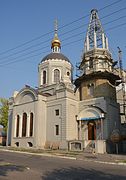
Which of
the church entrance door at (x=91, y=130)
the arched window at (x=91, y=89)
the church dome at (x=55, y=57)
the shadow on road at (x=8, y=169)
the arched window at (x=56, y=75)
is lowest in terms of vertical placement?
the shadow on road at (x=8, y=169)

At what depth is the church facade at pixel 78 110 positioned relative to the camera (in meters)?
28.6

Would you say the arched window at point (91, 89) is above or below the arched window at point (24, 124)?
above

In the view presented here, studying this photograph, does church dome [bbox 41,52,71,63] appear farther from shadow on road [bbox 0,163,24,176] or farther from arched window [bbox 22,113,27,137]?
shadow on road [bbox 0,163,24,176]

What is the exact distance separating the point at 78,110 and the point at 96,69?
21.9 ft

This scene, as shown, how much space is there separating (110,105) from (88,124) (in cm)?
398

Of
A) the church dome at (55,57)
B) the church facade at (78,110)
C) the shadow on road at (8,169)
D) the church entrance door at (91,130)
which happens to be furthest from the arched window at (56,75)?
the shadow on road at (8,169)

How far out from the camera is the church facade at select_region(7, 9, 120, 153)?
28562 mm

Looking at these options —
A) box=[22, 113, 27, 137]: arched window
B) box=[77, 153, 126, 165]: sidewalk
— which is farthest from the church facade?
box=[77, 153, 126, 165]: sidewalk

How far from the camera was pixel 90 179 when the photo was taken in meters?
9.10

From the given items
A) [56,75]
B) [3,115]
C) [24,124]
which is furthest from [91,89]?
[3,115]

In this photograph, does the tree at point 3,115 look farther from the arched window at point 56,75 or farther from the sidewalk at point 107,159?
the sidewalk at point 107,159

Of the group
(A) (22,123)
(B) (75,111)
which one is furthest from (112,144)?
(A) (22,123)

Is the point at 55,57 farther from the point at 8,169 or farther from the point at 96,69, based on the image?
the point at 8,169

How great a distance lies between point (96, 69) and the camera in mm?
32500
